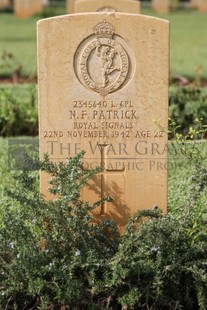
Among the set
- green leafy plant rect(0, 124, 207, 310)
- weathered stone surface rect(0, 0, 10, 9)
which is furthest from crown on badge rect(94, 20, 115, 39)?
weathered stone surface rect(0, 0, 10, 9)

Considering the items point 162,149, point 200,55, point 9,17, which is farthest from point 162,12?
point 162,149

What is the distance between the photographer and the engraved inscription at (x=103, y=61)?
5016 mm

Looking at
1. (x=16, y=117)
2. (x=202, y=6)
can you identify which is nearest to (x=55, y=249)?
(x=16, y=117)

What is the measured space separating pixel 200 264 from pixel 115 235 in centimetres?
53

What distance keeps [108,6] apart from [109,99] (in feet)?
12.3

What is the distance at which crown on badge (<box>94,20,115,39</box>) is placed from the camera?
4.99 metres

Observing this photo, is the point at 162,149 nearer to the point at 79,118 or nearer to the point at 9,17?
the point at 79,118

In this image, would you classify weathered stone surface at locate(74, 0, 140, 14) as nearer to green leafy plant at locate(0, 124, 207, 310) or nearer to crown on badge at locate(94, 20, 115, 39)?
crown on badge at locate(94, 20, 115, 39)

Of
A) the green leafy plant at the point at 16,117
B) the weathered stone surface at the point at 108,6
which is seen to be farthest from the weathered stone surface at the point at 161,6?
the green leafy plant at the point at 16,117

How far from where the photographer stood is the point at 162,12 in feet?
98.5

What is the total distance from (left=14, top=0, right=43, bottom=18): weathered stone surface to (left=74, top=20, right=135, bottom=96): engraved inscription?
77.4 ft

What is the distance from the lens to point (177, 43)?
18.2m

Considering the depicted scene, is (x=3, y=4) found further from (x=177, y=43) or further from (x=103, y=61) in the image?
(x=103, y=61)

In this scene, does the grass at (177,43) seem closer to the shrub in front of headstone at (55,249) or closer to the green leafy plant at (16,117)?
the green leafy plant at (16,117)
